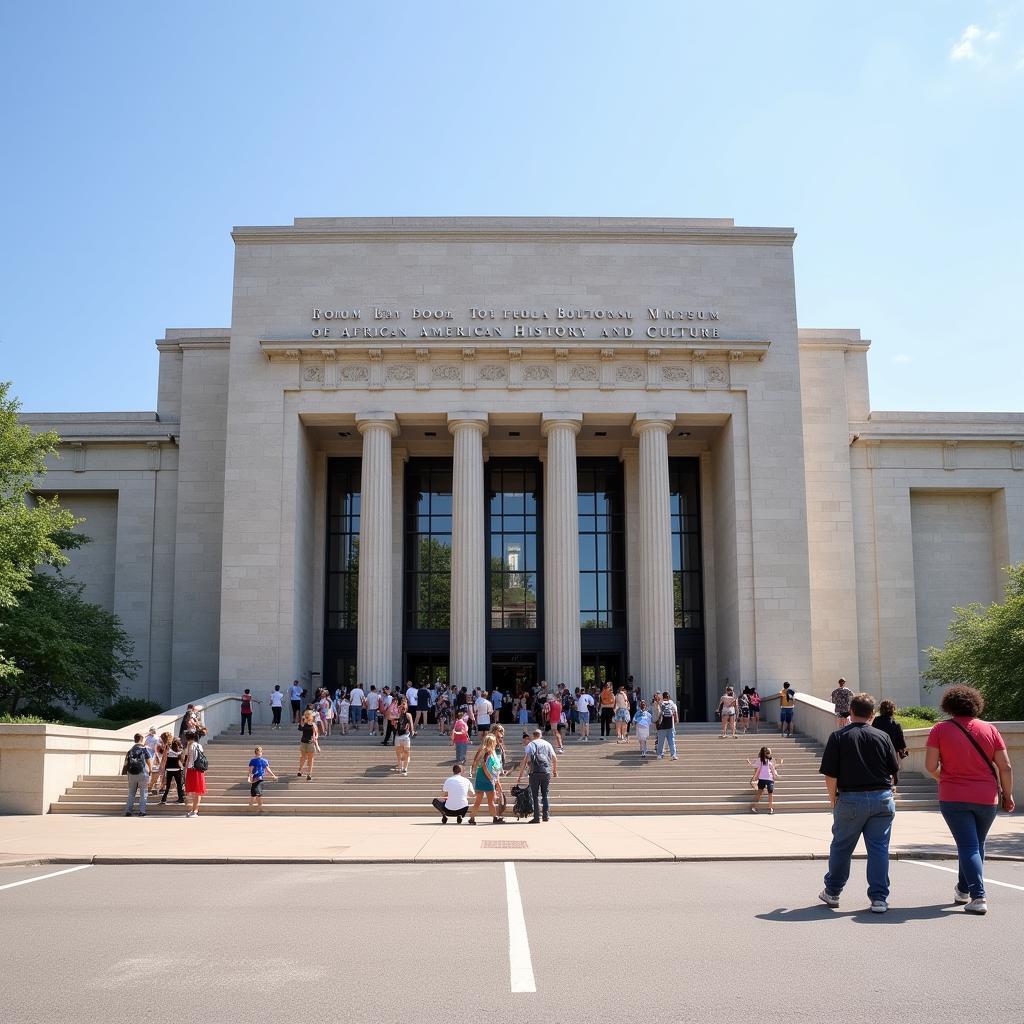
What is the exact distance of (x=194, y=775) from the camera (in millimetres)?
Result: 24219

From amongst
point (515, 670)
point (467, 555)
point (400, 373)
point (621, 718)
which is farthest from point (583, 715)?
point (400, 373)

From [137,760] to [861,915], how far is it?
→ 1824cm

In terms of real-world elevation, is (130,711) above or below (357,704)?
below

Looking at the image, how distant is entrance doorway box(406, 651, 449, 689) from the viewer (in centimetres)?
4481

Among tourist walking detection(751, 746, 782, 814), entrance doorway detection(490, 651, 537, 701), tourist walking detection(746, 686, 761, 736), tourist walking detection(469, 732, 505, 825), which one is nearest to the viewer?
tourist walking detection(469, 732, 505, 825)

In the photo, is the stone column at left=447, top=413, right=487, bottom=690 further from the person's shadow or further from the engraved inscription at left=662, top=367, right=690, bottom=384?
the person's shadow

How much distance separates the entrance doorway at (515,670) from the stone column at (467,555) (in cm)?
505

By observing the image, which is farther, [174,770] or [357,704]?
[357,704]

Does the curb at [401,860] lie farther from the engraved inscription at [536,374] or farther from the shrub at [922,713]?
the engraved inscription at [536,374]

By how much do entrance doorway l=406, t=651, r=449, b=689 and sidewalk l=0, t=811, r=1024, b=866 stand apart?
20472 millimetres

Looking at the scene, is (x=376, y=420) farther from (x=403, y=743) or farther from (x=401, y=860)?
(x=401, y=860)

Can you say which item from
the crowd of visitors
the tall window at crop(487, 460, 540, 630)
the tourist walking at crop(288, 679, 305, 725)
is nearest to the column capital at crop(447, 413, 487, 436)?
the tall window at crop(487, 460, 540, 630)

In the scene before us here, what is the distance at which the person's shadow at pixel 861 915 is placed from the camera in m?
9.45

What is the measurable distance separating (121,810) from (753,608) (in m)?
23.1
